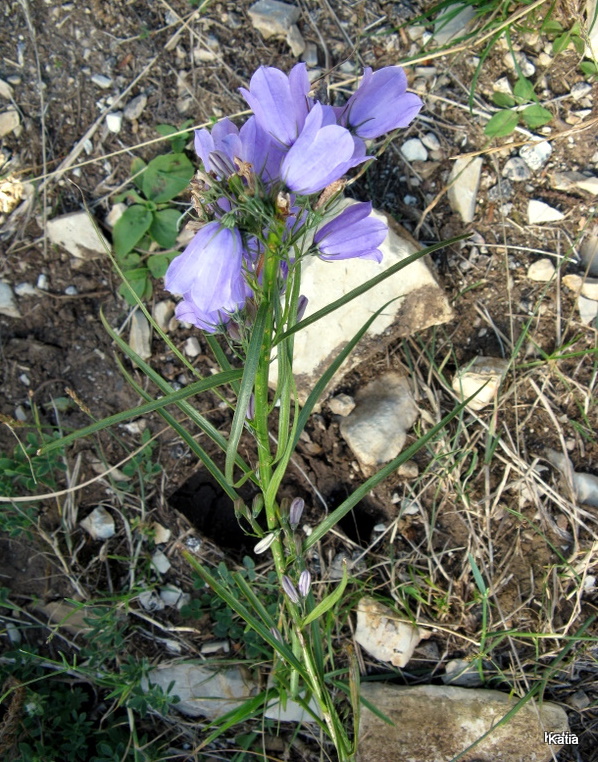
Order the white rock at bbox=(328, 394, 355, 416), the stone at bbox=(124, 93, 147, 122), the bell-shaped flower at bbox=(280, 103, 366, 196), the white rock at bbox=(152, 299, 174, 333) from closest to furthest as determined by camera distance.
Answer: the bell-shaped flower at bbox=(280, 103, 366, 196) < the white rock at bbox=(328, 394, 355, 416) < the white rock at bbox=(152, 299, 174, 333) < the stone at bbox=(124, 93, 147, 122)

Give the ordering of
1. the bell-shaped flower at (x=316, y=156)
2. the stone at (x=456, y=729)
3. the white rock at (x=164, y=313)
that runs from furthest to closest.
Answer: the white rock at (x=164, y=313) < the stone at (x=456, y=729) < the bell-shaped flower at (x=316, y=156)

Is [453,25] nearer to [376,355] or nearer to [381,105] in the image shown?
[376,355]

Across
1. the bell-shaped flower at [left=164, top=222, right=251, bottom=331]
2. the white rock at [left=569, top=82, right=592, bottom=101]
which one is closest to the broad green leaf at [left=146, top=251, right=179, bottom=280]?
the bell-shaped flower at [left=164, top=222, right=251, bottom=331]

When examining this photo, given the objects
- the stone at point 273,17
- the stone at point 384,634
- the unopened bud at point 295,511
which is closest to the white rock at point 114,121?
the stone at point 273,17

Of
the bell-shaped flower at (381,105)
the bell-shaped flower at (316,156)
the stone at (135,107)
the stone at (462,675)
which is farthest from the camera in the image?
the stone at (135,107)

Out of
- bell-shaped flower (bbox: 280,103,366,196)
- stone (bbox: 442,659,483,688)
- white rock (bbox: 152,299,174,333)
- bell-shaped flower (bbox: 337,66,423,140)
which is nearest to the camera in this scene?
bell-shaped flower (bbox: 280,103,366,196)

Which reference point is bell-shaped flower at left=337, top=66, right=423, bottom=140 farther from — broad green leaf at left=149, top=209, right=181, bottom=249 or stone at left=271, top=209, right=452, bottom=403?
broad green leaf at left=149, top=209, right=181, bottom=249

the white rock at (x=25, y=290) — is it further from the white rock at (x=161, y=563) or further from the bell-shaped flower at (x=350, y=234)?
the bell-shaped flower at (x=350, y=234)

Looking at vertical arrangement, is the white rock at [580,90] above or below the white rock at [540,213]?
above

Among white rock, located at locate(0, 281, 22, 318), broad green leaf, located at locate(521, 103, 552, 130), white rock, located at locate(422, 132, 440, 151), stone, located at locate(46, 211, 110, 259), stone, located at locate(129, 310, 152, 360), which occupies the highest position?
stone, located at locate(46, 211, 110, 259)
